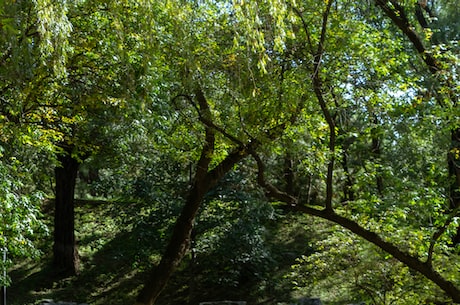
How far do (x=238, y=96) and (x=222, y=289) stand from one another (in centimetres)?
829

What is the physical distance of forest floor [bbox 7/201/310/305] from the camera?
1205 centimetres

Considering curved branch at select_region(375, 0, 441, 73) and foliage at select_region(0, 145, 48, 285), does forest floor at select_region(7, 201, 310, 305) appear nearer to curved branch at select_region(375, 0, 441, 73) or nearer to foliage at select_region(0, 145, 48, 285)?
foliage at select_region(0, 145, 48, 285)

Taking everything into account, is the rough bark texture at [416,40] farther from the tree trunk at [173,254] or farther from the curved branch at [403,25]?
the tree trunk at [173,254]

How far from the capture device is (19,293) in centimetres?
1318

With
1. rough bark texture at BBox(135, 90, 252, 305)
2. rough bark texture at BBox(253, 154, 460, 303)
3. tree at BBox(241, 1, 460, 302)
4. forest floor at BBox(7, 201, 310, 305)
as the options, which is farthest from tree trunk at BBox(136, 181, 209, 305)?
forest floor at BBox(7, 201, 310, 305)

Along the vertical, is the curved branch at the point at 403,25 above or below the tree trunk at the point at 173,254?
above

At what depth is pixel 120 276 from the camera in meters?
14.5

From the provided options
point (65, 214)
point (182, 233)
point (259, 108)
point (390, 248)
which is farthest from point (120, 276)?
point (390, 248)

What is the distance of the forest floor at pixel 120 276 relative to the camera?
12055mm

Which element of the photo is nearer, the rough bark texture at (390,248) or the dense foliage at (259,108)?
the dense foliage at (259,108)

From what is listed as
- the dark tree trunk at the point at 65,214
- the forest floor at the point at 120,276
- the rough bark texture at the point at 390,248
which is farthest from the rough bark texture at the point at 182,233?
the dark tree trunk at the point at 65,214

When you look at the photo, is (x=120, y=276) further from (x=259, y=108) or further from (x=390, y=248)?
(x=390, y=248)

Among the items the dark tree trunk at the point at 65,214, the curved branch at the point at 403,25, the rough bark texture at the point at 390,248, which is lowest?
the rough bark texture at the point at 390,248

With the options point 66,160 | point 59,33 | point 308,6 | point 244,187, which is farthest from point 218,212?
point 59,33
